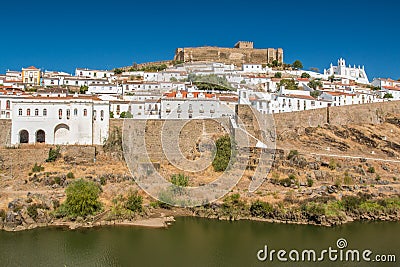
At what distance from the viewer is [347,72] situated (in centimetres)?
4872

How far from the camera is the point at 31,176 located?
20.1 m

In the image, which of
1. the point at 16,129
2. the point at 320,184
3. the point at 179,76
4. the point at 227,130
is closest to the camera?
the point at 320,184

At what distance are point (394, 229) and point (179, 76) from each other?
77.5 ft

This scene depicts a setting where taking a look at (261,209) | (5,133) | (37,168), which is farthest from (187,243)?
(5,133)

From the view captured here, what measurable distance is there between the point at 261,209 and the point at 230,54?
35.5m

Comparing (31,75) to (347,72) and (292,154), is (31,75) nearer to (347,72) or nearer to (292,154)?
(292,154)

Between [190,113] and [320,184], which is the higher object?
[190,113]

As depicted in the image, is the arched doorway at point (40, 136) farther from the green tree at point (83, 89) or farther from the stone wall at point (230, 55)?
the stone wall at point (230, 55)

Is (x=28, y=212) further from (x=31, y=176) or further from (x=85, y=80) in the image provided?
(x=85, y=80)

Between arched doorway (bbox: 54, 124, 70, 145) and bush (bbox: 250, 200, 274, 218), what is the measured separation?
34.1ft

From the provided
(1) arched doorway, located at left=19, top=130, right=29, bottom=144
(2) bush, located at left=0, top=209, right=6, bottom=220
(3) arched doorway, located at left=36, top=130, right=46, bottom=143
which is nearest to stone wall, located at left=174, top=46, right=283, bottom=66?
(3) arched doorway, located at left=36, top=130, right=46, bottom=143

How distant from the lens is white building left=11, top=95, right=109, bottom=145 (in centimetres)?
2162

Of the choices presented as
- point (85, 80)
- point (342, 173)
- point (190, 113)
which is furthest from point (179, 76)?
point (342, 173)

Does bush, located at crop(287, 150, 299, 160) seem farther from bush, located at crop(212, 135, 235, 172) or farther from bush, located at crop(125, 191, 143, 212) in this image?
bush, located at crop(125, 191, 143, 212)
